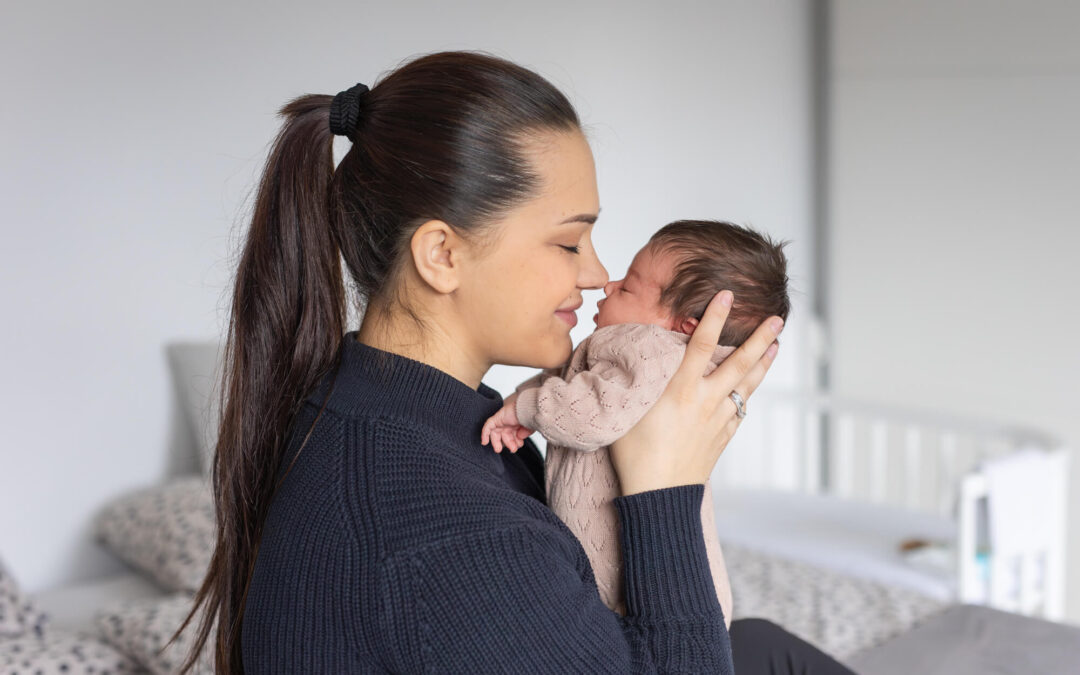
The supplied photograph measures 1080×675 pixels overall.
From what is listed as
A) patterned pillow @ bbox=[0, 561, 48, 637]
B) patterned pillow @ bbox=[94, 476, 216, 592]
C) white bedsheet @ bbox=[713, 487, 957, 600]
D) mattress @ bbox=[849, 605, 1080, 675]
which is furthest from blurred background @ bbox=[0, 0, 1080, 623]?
mattress @ bbox=[849, 605, 1080, 675]

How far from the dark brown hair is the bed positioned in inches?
6.8

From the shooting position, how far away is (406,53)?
8.23 feet

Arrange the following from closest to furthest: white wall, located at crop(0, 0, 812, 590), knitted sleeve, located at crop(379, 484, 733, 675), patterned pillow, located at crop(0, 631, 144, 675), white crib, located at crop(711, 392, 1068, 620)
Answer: knitted sleeve, located at crop(379, 484, 733, 675), patterned pillow, located at crop(0, 631, 144, 675), white wall, located at crop(0, 0, 812, 590), white crib, located at crop(711, 392, 1068, 620)

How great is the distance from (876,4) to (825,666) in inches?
109

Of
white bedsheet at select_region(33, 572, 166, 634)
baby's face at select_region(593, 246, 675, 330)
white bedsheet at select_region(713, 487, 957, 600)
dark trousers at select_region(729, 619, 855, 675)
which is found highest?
baby's face at select_region(593, 246, 675, 330)

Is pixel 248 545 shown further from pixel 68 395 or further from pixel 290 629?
pixel 68 395

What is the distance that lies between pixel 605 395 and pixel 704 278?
26 cm

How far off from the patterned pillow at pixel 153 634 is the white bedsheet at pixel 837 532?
53.9 inches

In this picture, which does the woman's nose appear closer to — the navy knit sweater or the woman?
the woman

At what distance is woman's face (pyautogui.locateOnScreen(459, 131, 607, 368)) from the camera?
0.96 meters

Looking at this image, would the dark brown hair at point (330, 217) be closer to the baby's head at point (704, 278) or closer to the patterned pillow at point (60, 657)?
the baby's head at point (704, 278)

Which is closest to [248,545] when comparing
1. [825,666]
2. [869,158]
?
[825,666]

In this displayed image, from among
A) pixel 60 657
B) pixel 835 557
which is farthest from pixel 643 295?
pixel 835 557

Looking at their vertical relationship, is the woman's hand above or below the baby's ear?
below
